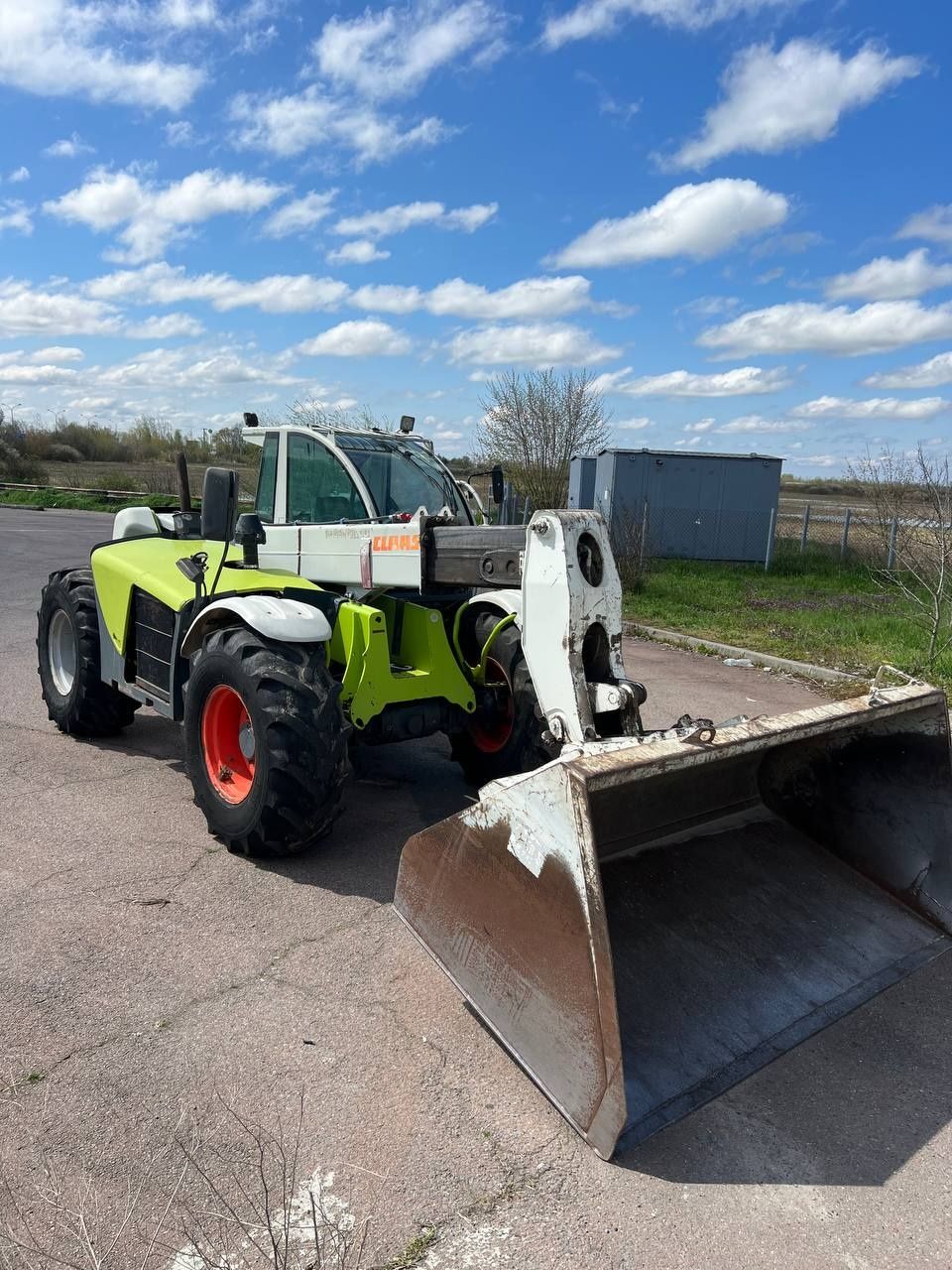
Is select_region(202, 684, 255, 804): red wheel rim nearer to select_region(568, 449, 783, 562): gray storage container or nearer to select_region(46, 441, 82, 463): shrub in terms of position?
select_region(568, 449, 783, 562): gray storage container

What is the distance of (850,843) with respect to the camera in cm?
401

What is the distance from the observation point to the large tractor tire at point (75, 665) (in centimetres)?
614

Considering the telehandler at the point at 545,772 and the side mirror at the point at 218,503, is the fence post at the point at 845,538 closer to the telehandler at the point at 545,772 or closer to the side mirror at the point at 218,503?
the telehandler at the point at 545,772

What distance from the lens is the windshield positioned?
5.29 m

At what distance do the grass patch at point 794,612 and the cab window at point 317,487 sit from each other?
5003 mm

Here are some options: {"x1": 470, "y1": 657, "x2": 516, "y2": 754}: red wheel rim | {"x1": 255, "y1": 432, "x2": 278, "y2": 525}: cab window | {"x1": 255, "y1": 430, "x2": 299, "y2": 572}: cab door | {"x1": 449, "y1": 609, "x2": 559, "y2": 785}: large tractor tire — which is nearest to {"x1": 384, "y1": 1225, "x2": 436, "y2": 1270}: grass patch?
{"x1": 449, "y1": 609, "x2": 559, "y2": 785}: large tractor tire

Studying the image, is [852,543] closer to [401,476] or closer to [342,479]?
[401,476]

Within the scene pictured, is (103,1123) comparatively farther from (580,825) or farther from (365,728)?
(365,728)

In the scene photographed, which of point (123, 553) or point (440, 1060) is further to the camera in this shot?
point (123, 553)

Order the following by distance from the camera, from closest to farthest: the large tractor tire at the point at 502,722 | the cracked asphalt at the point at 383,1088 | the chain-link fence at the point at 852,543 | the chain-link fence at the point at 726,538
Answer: the cracked asphalt at the point at 383,1088, the large tractor tire at the point at 502,722, the chain-link fence at the point at 852,543, the chain-link fence at the point at 726,538

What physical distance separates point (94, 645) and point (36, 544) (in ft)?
48.1

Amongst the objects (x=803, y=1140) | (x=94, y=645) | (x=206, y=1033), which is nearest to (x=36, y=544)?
(x=94, y=645)

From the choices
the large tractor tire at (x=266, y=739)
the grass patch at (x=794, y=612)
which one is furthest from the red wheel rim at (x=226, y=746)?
the grass patch at (x=794, y=612)

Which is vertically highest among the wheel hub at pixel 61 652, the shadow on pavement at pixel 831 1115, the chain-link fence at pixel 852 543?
the chain-link fence at pixel 852 543
